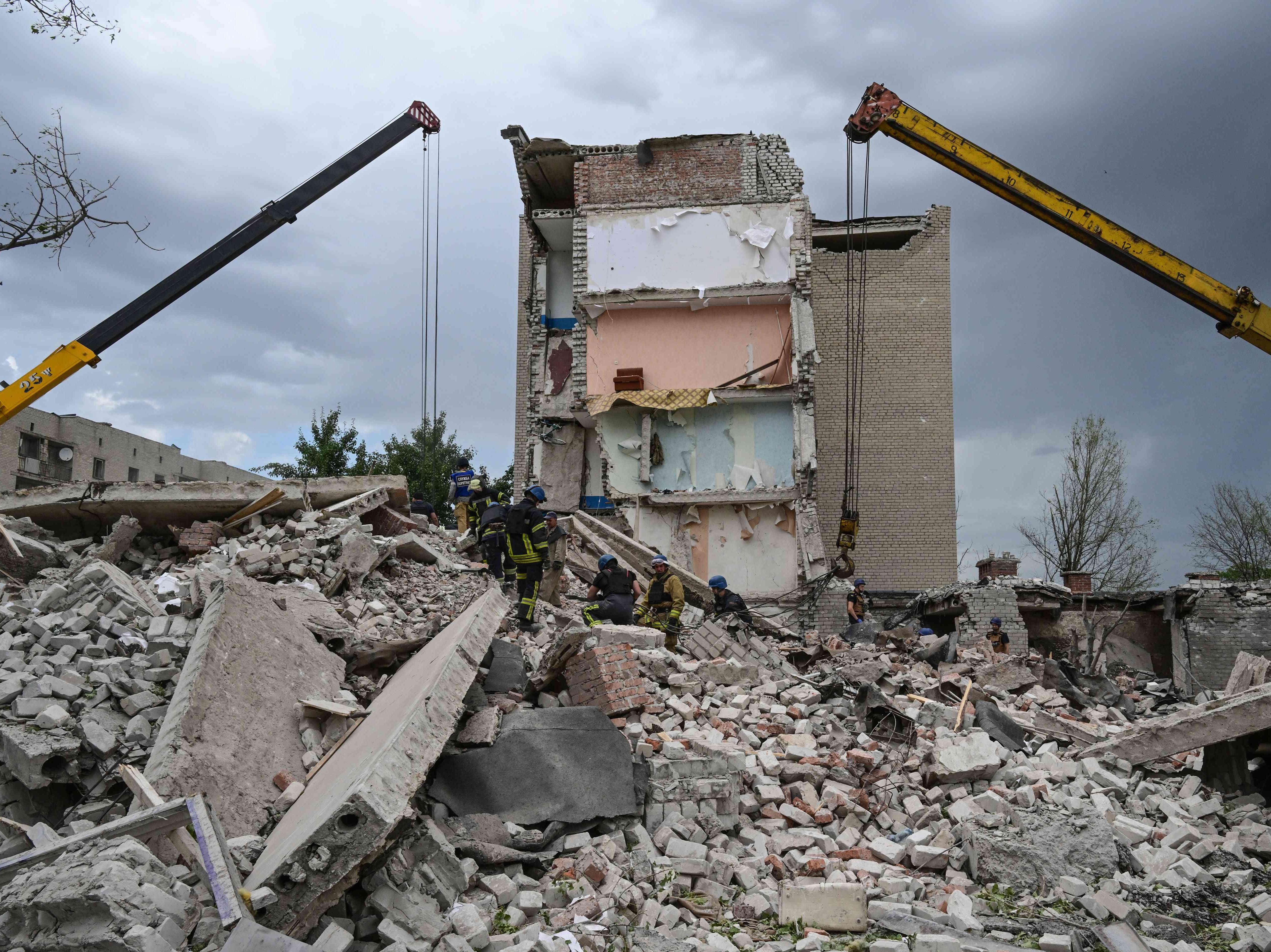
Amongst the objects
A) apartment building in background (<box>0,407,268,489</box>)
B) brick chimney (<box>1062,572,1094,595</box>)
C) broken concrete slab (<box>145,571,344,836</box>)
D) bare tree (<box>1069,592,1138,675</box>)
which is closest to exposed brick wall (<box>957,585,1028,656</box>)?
bare tree (<box>1069,592,1138,675</box>)

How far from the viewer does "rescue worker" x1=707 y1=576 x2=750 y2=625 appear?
10789mm

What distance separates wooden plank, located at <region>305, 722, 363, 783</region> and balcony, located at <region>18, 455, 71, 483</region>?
22.4m

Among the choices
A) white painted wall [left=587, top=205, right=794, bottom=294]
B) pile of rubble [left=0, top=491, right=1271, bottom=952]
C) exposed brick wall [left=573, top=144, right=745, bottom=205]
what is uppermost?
exposed brick wall [left=573, top=144, right=745, bottom=205]

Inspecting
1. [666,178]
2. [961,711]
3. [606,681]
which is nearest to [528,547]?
[606,681]

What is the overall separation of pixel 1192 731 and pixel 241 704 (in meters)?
6.45

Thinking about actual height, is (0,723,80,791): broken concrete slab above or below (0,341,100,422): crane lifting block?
below

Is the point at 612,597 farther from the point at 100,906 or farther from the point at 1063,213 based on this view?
the point at 1063,213

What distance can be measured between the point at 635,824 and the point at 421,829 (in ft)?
4.68

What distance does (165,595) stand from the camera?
25.1 feet

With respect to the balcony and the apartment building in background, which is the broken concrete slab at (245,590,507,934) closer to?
the apartment building in background

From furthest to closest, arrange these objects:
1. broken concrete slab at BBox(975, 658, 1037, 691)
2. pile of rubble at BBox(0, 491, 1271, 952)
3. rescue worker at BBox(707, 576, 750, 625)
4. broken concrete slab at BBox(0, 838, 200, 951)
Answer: rescue worker at BBox(707, 576, 750, 625) < broken concrete slab at BBox(975, 658, 1037, 691) < pile of rubble at BBox(0, 491, 1271, 952) < broken concrete slab at BBox(0, 838, 200, 951)

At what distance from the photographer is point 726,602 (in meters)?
10.9

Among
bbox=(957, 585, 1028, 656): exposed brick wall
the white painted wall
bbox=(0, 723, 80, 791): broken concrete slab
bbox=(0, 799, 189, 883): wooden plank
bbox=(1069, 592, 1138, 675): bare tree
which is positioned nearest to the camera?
bbox=(0, 799, 189, 883): wooden plank

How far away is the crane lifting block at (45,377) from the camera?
38.5ft
